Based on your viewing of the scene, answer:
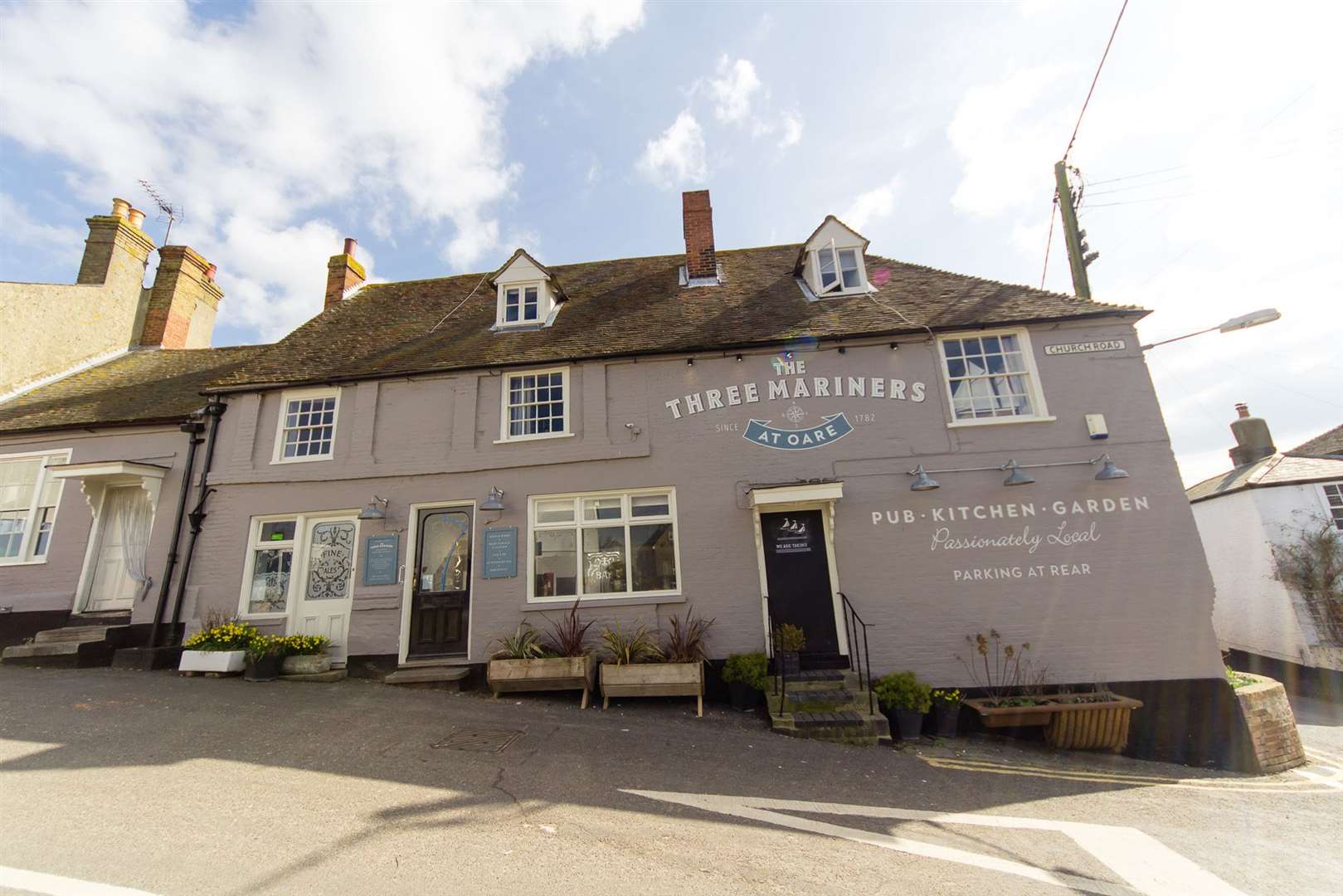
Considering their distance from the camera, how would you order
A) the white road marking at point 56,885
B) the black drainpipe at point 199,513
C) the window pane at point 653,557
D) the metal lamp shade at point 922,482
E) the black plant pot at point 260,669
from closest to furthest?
the white road marking at point 56,885
the black plant pot at point 260,669
the metal lamp shade at point 922,482
the window pane at point 653,557
the black drainpipe at point 199,513

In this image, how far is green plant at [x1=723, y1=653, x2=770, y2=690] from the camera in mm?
8789

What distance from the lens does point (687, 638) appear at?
30.5 ft

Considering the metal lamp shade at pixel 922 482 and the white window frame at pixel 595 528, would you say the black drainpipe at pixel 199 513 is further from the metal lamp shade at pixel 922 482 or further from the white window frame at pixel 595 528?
the metal lamp shade at pixel 922 482

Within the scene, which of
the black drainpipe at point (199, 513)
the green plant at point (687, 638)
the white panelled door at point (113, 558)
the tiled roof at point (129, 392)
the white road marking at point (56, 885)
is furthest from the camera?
the tiled roof at point (129, 392)

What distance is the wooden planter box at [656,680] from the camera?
8.59m

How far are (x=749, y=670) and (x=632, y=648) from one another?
1795 mm

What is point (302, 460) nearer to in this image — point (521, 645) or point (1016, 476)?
point (521, 645)

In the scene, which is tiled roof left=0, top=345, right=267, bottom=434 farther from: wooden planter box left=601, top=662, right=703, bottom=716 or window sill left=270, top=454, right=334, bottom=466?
wooden planter box left=601, top=662, right=703, bottom=716

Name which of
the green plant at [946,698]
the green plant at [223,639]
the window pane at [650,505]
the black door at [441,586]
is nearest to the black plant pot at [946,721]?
the green plant at [946,698]

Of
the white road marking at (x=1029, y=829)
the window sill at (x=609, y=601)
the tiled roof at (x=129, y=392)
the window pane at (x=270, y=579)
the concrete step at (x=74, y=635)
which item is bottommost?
the white road marking at (x=1029, y=829)

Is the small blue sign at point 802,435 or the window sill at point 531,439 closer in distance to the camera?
the small blue sign at point 802,435

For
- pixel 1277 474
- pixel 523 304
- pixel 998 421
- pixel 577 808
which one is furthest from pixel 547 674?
pixel 1277 474

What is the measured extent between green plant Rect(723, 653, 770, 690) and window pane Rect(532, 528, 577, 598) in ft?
9.42

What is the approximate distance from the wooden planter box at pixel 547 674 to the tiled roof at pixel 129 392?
8351 mm
